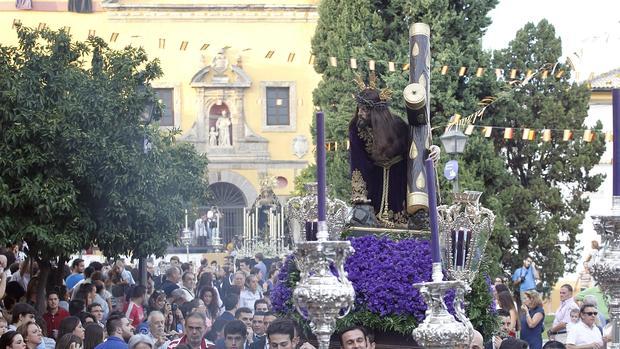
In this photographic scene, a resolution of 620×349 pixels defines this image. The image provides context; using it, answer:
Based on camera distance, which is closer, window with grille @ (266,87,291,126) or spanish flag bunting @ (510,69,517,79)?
spanish flag bunting @ (510,69,517,79)

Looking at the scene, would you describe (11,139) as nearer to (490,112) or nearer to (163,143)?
(163,143)

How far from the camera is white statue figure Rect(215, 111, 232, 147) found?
5022cm

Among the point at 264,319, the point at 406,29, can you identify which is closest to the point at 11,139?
the point at 264,319

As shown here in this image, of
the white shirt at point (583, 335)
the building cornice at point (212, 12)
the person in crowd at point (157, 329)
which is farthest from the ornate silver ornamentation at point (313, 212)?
the building cornice at point (212, 12)

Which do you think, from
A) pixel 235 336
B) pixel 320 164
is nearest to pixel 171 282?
pixel 235 336

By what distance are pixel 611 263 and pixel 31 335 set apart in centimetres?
614

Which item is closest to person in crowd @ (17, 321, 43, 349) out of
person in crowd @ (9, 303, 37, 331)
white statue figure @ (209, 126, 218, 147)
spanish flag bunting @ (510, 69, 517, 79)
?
person in crowd @ (9, 303, 37, 331)

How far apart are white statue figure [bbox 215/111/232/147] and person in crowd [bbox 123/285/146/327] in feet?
110

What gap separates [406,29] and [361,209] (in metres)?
18.4

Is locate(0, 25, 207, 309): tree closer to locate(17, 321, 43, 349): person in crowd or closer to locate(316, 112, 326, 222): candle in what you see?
locate(17, 321, 43, 349): person in crowd

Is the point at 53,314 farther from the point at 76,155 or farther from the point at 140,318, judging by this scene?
the point at 76,155

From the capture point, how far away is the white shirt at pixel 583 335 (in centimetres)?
1416

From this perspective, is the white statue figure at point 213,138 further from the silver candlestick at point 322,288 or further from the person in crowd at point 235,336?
the silver candlestick at point 322,288

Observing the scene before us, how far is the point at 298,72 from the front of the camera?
1966 inches
